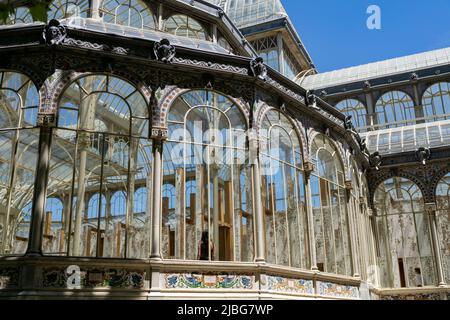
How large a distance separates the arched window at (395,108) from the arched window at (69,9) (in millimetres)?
19414

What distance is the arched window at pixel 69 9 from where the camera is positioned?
2080 centimetres

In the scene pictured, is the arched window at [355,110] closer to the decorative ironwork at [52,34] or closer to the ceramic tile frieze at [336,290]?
the ceramic tile frieze at [336,290]

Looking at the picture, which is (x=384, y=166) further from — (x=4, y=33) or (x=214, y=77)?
(x=4, y=33)

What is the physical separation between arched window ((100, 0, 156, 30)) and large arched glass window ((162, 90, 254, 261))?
608cm

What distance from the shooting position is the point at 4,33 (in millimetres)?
15469

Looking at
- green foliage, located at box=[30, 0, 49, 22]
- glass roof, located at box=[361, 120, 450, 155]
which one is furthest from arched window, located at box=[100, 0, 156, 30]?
green foliage, located at box=[30, 0, 49, 22]

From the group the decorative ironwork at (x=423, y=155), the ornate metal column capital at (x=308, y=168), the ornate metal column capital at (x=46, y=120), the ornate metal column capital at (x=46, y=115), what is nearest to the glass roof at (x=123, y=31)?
the ornate metal column capital at (x=46, y=115)

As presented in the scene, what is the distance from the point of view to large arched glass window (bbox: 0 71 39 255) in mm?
16000

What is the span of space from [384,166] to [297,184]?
9.55 metres

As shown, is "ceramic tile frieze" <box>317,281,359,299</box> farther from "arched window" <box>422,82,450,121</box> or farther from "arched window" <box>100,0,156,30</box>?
"arched window" <box>422,82,450,121</box>

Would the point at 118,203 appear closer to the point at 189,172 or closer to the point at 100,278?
the point at 189,172
